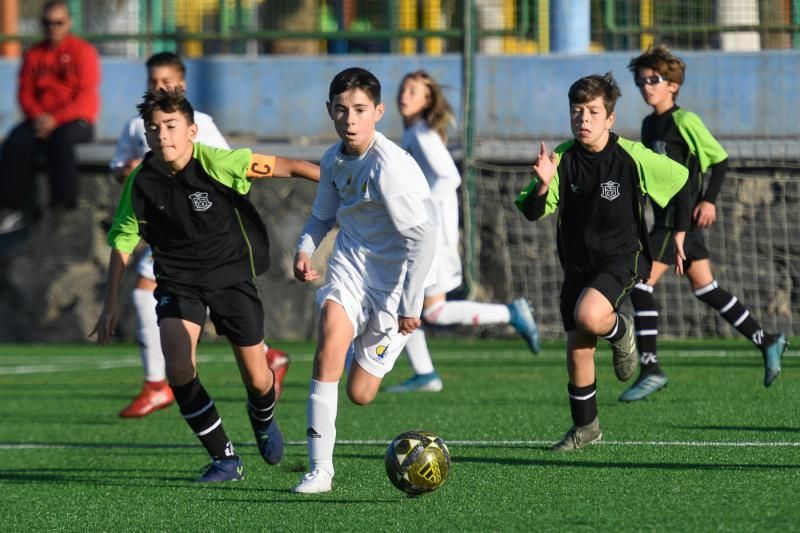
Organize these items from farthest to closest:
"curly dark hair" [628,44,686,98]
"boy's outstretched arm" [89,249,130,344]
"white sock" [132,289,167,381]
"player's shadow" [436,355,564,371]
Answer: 1. "player's shadow" [436,355,564,371]
2. "white sock" [132,289,167,381]
3. "curly dark hair" [628,44,686,98]
4. "boy's outstretched arm" [89,249,130,344]

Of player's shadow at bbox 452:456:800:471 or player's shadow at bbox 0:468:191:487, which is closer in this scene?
player's shadow at bbox 452:456:800:471

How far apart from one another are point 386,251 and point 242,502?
1.16 metres

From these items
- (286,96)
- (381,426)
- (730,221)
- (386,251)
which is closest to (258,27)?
(286,96)

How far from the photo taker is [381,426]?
785cm

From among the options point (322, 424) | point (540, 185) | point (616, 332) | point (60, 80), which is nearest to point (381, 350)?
point (322, 424)

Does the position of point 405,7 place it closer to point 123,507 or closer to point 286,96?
point 286,96

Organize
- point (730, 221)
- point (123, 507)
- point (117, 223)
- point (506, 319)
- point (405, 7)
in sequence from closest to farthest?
1. point (123, 507)
2. point (117, 223)
3. point (506, 319)
4. point (730, 221)
5. point (405, 7)

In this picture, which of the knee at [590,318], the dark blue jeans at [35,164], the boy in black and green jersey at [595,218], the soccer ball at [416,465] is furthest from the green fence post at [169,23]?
the soccer ball at [416,465]

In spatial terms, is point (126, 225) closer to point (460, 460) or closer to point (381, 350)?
point (381, 350)

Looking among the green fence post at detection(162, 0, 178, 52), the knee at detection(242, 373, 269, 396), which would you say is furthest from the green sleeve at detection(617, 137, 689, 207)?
the green fence post at detection(162, 0, 178, 52)

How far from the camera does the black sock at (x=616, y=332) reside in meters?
6.59

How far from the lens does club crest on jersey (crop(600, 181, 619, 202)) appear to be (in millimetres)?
6480

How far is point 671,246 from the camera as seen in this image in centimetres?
865

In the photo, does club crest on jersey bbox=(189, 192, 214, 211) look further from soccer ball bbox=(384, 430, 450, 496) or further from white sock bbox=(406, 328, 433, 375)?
white sock bbox=(406, 328, 433, 375)
